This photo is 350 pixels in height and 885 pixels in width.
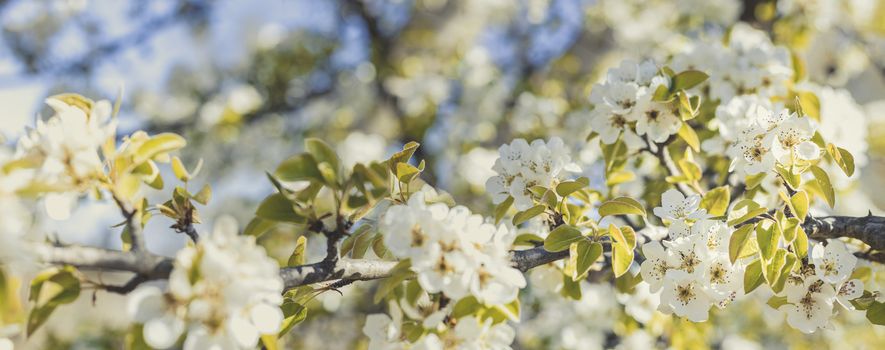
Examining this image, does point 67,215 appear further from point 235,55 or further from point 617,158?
point 235,55

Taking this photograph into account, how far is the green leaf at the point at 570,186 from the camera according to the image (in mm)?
935

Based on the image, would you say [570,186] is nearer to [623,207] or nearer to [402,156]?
[623,207]

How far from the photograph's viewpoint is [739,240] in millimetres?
869

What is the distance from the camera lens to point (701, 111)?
1.39 m

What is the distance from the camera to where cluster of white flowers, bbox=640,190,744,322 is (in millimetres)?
910

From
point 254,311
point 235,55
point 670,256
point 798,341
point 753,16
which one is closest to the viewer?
point 254,311

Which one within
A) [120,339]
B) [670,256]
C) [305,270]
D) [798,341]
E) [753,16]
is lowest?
[798,341]

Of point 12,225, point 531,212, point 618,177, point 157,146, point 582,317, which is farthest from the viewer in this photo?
point 582,317

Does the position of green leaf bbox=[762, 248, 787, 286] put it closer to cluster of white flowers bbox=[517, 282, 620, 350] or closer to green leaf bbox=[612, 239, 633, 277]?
green leaf bbox=[612, 239, 633, 277]

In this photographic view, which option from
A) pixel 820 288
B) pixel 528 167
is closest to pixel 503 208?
pixel 528 167

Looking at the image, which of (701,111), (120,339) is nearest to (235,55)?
(120,339)

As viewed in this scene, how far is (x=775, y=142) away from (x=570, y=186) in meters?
0.32

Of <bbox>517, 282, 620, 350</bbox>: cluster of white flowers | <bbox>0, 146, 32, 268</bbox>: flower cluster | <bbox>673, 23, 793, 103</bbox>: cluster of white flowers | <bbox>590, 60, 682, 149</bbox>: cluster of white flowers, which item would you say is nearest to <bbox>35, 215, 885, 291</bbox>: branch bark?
<bbox>0, 146, 32, 268</bbox>: flower cluster

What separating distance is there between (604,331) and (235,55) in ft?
10.2
